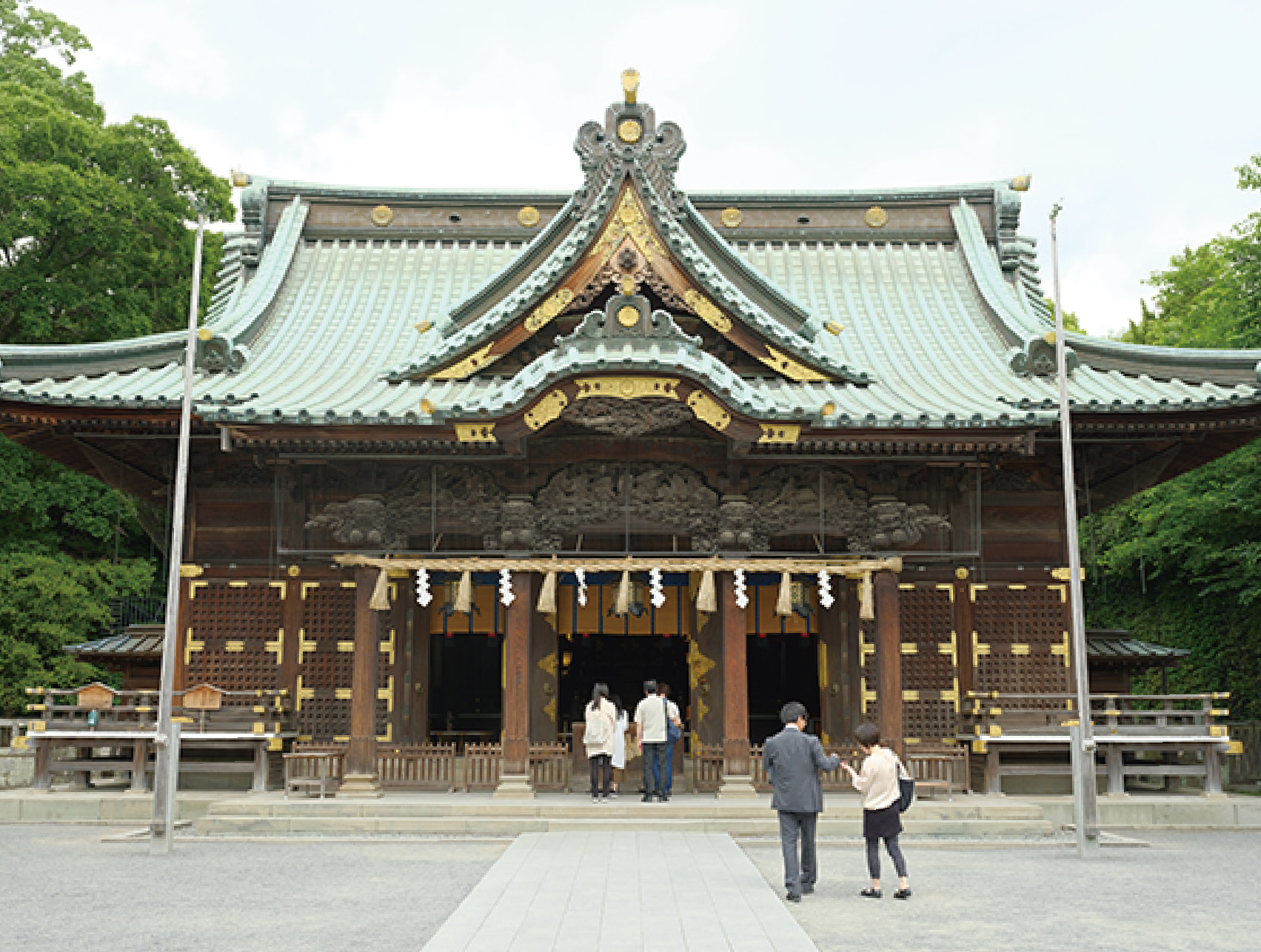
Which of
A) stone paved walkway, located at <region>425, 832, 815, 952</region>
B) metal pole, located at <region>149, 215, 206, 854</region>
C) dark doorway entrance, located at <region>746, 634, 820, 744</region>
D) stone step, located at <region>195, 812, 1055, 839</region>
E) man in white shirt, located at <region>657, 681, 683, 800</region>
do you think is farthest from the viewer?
dark doorway entrance, located at <region>746, 634, 820, 744</region>

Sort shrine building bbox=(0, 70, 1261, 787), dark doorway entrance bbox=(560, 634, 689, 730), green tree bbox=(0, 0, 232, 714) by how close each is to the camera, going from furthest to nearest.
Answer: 1. green tree bbox=(0, 0, 232, 714)
2. dark doorway entrance bbox=(560, 634, 689, 730)
3. shrine building bbox=(0, 70, 1261, 787)

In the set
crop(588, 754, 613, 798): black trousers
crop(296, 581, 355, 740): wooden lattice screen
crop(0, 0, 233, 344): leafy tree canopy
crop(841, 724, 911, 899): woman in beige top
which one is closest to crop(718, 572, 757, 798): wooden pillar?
crop(588, 754, 613, 798): black trousers

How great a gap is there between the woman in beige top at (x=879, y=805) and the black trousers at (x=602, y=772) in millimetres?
5823

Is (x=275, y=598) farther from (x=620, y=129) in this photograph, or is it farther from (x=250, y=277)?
(x=620, y=129)

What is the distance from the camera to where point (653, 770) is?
15055mm

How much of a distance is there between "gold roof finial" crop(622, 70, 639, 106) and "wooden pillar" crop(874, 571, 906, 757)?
26.8 ft

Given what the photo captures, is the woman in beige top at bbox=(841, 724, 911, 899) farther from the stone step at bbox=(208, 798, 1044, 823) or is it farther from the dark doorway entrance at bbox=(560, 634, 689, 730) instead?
the dark doorway entrance at bbox=(560, 634, 689, 730)

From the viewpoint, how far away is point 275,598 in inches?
669

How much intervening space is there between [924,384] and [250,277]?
1267 cm

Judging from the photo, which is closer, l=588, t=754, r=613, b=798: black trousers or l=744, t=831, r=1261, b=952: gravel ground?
l=744, t=831, r=1261, b=952: gravel ground

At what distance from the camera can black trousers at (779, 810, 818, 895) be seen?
370 inches

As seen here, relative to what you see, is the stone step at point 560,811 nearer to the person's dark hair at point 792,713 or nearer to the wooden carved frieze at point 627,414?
the person's dark hair at point 792,713

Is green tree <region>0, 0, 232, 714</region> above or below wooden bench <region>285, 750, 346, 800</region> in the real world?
above

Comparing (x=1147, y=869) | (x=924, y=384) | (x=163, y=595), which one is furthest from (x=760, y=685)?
(x=163, y=595)
